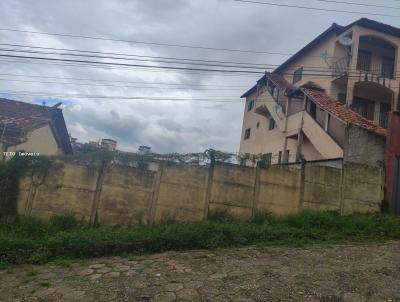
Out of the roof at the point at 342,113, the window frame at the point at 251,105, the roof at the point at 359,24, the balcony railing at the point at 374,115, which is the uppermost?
the roof at the point at 359,24

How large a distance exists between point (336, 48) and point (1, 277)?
1972cm

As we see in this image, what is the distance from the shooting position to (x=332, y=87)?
64.9ft

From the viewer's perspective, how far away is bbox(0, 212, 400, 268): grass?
6977 mm

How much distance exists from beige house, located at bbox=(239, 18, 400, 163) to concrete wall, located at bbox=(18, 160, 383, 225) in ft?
17.5

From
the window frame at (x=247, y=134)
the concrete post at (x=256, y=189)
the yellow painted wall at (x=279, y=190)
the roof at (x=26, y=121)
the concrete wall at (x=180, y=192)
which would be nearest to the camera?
the concrete wall at (x=180, y=192)

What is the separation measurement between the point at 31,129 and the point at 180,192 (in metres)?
8.95

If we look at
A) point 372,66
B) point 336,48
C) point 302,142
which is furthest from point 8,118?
point 372,66

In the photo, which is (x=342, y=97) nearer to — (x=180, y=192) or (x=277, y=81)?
(x=277, y=81)

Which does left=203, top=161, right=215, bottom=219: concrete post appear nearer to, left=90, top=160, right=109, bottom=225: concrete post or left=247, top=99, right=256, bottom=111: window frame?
left=90, top=160, right=109, bottom=225: concrete post

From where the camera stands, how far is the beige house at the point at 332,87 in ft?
58.9

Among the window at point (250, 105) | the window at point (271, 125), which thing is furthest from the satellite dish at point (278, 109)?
the window at point (250, 105)

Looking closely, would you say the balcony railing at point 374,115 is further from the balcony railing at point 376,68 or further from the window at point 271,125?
the window at point 271,125

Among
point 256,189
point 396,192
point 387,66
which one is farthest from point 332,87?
point 256,189

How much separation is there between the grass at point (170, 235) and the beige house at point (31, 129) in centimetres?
599
